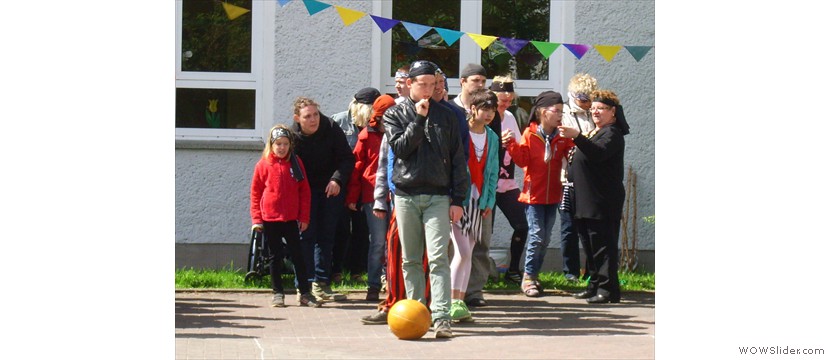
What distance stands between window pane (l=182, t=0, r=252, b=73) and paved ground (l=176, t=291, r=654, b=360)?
2590mm

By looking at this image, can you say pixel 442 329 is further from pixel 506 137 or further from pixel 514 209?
pixel 514 209

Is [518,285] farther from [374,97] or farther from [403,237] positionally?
[403,237]

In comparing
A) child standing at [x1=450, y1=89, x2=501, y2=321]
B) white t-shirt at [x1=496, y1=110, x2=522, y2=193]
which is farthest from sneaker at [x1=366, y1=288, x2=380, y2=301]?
white t-shirt at [x1=496, y1=110, x2=522, y2=193]

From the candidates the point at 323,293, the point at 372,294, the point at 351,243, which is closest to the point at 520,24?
the point at 351,243

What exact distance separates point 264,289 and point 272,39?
8.65 ft

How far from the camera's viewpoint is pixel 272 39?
1212cm

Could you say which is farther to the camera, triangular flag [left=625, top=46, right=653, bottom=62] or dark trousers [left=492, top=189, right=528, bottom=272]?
triangular flag [left=625, top=46, right=653, bottom=62]

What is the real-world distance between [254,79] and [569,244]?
3.44 metres

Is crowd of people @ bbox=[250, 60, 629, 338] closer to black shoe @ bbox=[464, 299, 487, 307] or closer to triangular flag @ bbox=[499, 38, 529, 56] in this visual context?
black shoe @ bbox=[464, 299, 487, 307]

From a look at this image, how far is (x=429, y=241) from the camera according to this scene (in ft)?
27.0

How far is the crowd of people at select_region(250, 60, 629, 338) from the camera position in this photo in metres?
8.50
